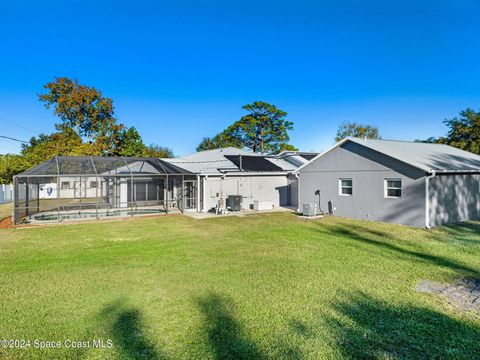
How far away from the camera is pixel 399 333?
152 inches

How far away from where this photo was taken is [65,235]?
1069 centimetres

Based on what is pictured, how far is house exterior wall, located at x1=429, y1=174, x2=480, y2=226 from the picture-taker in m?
11.8

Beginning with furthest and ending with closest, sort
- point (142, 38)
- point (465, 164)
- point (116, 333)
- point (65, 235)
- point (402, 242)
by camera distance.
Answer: point (142, 38)
point (465, 164)
point (65, 235)
point (402, 242)
point (116, 333)

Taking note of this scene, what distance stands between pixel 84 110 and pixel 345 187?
2726cm

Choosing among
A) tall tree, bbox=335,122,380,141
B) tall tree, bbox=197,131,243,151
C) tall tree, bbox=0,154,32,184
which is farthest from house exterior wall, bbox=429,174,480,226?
tall tree, bbox=335,122,380,141

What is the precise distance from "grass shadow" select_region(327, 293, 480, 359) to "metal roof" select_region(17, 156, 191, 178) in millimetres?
13475

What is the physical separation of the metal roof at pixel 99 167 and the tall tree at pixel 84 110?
1362cm

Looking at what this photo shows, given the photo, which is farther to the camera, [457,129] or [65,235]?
[457,129]

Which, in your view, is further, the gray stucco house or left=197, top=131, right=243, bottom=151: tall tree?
left=197, top=131, right=243, bottom=151: tall tree

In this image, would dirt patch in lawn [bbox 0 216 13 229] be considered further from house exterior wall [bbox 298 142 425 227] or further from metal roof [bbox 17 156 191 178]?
house exterior wall [bbox 298 142 425 227]

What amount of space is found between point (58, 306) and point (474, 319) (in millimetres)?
6354

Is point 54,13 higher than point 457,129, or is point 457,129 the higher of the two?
point 54,13

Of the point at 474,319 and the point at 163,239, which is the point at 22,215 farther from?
the point at 474,319

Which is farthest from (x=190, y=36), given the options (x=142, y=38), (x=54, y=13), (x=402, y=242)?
(x=402, y=242)
